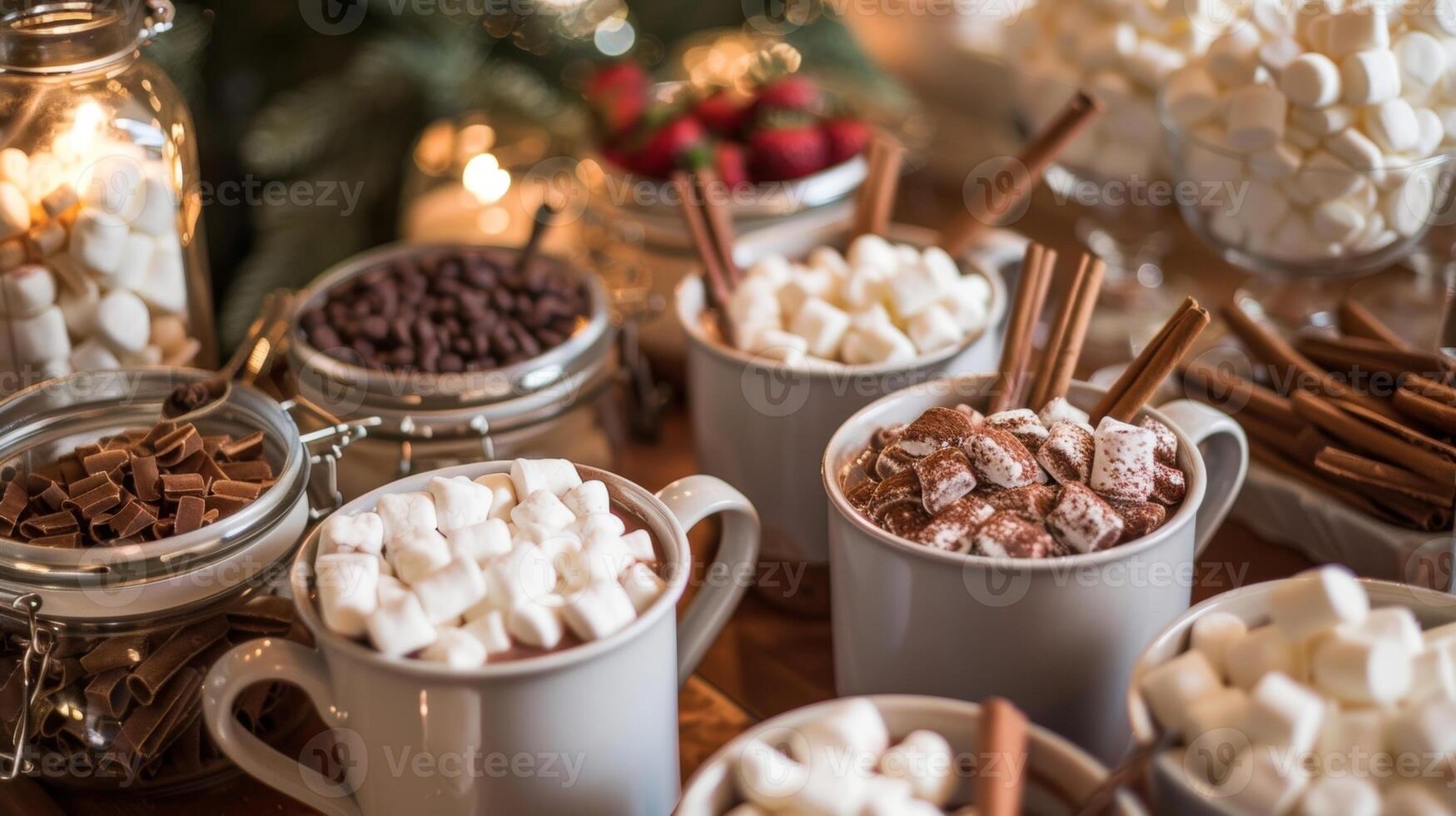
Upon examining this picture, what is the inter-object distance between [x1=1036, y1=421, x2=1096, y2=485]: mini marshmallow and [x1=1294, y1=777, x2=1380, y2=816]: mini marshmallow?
7.7 inches

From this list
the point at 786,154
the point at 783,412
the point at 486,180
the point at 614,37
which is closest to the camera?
the point at 783,412

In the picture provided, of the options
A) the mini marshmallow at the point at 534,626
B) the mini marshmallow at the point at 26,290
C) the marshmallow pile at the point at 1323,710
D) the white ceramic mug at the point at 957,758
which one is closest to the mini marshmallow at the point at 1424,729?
the marshmallow pile at the point at 1323,710

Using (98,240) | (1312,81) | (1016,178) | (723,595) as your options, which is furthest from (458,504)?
(1312,81)

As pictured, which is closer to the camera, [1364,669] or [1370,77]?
[1364,669]

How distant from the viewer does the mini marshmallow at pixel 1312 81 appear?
31.4 inches

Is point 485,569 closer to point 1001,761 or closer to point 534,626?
point 534,626

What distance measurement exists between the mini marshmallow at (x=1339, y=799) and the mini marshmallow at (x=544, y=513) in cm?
34

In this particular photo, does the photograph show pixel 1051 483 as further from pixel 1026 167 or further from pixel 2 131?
pixel 2 131

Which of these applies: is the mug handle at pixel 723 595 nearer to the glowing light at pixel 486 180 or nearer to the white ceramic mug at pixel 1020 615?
the white ceramic mug at pixel 1020 615

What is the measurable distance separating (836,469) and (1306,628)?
0.25 meters

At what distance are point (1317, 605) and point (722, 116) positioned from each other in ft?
2.61

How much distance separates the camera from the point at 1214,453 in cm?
71

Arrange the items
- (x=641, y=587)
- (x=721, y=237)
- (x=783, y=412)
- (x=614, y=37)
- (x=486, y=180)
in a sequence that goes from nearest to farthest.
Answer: (x=641, y=587)
(x=783, y=412)
(x=721, y=237)
(x=486, y=180)
(x=614, y=37)

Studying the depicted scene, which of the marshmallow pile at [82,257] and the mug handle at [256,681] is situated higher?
the marshmallow pile at [82,257]
